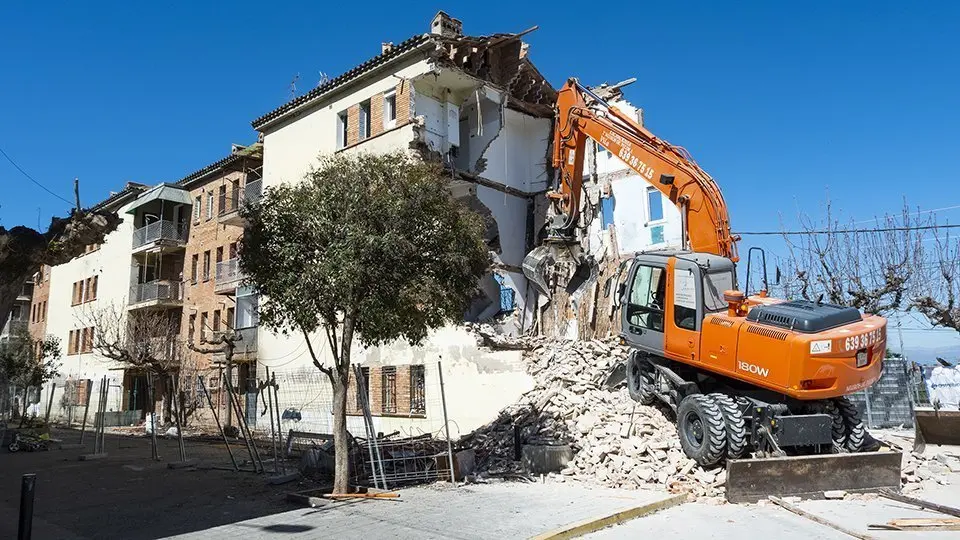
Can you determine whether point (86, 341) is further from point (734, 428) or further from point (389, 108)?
point (734, 428)

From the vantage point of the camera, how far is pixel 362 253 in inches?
365

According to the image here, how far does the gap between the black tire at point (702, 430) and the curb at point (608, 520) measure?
2.48ft

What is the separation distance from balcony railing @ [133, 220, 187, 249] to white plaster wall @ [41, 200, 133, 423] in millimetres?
1631

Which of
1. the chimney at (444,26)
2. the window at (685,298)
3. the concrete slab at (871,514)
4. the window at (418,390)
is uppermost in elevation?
the chimney at (444,26)

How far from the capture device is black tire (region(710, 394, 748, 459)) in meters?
9.73

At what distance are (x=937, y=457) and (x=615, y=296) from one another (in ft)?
20.9

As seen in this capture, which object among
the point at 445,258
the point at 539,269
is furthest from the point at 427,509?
the point at 539,269

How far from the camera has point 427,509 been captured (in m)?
9.02

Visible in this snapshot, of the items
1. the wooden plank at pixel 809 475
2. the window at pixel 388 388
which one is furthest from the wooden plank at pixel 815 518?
the window at pixel 388 388

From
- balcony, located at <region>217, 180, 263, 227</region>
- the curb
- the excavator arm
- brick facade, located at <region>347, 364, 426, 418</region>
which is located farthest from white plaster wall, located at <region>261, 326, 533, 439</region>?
balcony, located at <region>217, 180, 263, 227</region>

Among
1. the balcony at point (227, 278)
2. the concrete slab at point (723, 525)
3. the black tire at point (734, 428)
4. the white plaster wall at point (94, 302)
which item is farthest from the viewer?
the white plaster wall at point (94, 302)

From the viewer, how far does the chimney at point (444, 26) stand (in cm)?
2212

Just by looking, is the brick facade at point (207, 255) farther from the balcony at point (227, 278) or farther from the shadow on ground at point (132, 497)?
the shadow on ground at point (132, 497)

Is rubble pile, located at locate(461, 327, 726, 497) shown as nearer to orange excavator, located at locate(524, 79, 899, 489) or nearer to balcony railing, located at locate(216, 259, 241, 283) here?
orange excavator, located at locate(524, 79, 899, 489)
